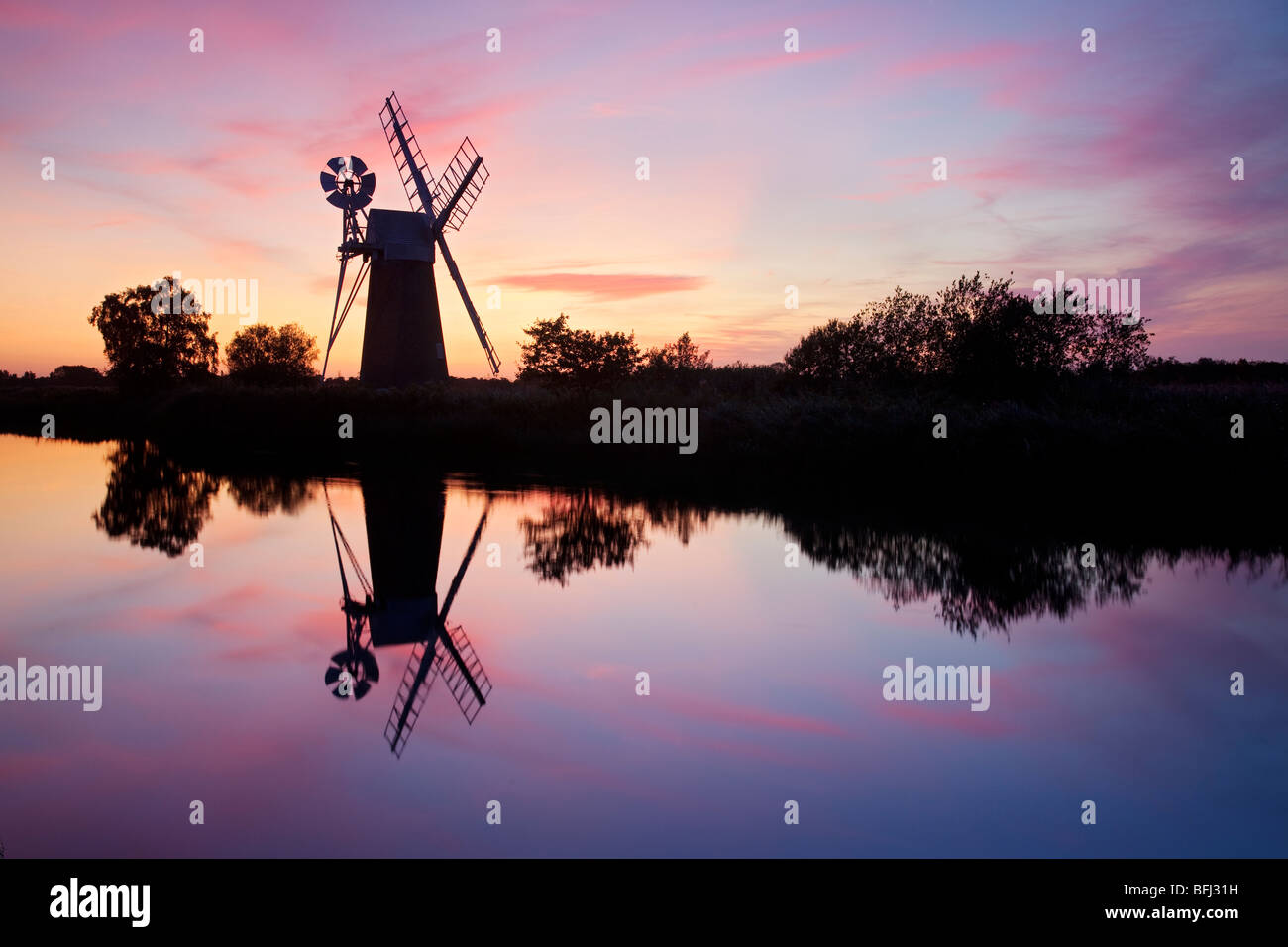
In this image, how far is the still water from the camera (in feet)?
19.7

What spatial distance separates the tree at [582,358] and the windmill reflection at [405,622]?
2019 cm

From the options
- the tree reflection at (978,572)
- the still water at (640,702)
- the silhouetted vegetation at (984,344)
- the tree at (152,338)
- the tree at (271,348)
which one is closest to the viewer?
the still water at (640,702)

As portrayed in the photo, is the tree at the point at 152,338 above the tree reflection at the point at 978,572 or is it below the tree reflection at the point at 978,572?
above

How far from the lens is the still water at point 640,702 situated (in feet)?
19.7

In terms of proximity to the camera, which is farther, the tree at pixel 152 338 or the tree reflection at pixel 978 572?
Result: the tree at pixel 152 338

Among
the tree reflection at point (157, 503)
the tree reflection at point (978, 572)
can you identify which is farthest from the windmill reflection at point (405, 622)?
the tree reflection at point (978, 572)

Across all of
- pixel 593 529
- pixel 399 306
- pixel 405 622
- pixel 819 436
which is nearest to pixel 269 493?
pixel 593 529

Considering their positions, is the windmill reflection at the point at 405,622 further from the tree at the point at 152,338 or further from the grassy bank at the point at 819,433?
the tree at the point at 152,338

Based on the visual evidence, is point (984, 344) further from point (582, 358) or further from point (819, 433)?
point (582, 358)

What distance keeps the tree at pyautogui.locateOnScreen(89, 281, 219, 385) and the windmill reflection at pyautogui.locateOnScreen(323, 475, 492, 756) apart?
52.1 m

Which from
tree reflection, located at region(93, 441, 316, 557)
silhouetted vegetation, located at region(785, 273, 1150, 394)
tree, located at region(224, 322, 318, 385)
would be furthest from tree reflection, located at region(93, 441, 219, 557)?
tree, located at region(224, 322, 318, 385)

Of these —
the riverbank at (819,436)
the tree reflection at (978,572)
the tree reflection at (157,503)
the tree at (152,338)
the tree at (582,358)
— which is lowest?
the tree reflection at (978,572)

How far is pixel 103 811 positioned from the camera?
6160 mm
